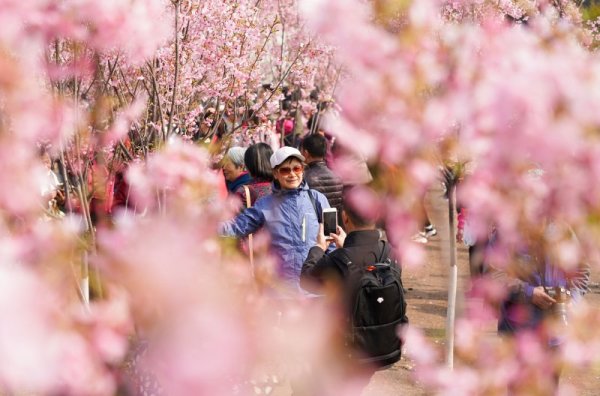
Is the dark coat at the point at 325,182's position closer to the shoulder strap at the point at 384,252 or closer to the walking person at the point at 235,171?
the walking person at the point at 235,171

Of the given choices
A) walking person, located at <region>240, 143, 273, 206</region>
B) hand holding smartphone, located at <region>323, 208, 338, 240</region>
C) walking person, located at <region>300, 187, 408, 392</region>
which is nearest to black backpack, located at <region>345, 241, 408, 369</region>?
walking person, located at <region>300, 187, 408, 392</region>

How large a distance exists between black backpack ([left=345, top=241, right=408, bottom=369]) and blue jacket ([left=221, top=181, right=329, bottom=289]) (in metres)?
1.10

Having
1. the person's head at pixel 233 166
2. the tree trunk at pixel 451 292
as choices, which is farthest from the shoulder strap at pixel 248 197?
the tree trunk at pixel 451 292

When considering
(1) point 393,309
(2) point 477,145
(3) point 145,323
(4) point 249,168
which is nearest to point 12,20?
(3) point 145,323

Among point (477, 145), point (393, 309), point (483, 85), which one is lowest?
point (393, 309)

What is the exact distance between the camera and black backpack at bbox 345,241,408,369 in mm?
4227

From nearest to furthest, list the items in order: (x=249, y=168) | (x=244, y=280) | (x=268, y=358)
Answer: (x=268, y=358) → (x=244, y=280) → (x=249, y=168)

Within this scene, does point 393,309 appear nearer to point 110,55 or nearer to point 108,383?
point 110,55

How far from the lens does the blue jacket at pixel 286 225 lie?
5375mm

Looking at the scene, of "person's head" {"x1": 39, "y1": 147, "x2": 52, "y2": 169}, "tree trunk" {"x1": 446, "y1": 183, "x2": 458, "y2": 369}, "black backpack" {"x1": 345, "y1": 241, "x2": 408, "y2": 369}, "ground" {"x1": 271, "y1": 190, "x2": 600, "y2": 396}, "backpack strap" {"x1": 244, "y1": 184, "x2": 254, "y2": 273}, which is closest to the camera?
"person's head" {"x1": 39, "y1": 147, "x2": 52, "y2": 169}

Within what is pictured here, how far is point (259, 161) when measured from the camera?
6.60 meters

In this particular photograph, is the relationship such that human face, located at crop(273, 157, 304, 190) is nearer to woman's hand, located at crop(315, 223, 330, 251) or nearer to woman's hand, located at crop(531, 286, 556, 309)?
woman's hand, located at crop(315, 223, 330, 251)

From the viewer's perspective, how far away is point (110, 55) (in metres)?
5.30

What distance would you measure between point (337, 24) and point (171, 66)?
16.8 ft
